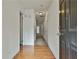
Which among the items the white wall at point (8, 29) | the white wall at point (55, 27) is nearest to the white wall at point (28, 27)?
the white wall at point (55, 27)

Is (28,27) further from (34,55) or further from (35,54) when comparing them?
(34,55)

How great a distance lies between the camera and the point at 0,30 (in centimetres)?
236

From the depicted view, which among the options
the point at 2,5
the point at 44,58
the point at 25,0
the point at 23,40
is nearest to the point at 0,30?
the point at 2,5

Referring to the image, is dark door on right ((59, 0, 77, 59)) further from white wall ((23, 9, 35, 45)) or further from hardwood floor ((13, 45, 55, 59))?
white wall ((23, 9, 35, 45))

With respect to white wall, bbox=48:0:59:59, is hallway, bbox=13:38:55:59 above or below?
below

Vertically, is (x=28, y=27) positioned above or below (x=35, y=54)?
above

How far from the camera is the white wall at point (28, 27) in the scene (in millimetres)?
10523

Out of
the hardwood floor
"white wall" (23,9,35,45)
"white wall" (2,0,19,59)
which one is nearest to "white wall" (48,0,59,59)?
the hardwood floor

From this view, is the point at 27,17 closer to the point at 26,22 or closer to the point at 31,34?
the point at 26,22

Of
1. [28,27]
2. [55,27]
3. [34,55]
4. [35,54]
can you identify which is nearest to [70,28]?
[55,27]

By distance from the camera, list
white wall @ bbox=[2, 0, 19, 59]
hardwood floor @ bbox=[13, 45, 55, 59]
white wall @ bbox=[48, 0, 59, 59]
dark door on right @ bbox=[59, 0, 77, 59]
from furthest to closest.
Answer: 1. hardwood floor @ bbox=[13, 45, 55, 59]
2. white wall @ bbox=[48, 0, 59, 59]
3. white wall @ bbox=[2, 0, 19, 59]
4. dark door on right @ bbox=[59, 0, 77, 59]

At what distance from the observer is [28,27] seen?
1065cm

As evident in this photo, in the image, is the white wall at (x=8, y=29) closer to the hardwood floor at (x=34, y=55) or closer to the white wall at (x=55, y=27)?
the hardwood floor at (x=34, y=55)

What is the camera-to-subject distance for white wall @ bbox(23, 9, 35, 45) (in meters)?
10.5
